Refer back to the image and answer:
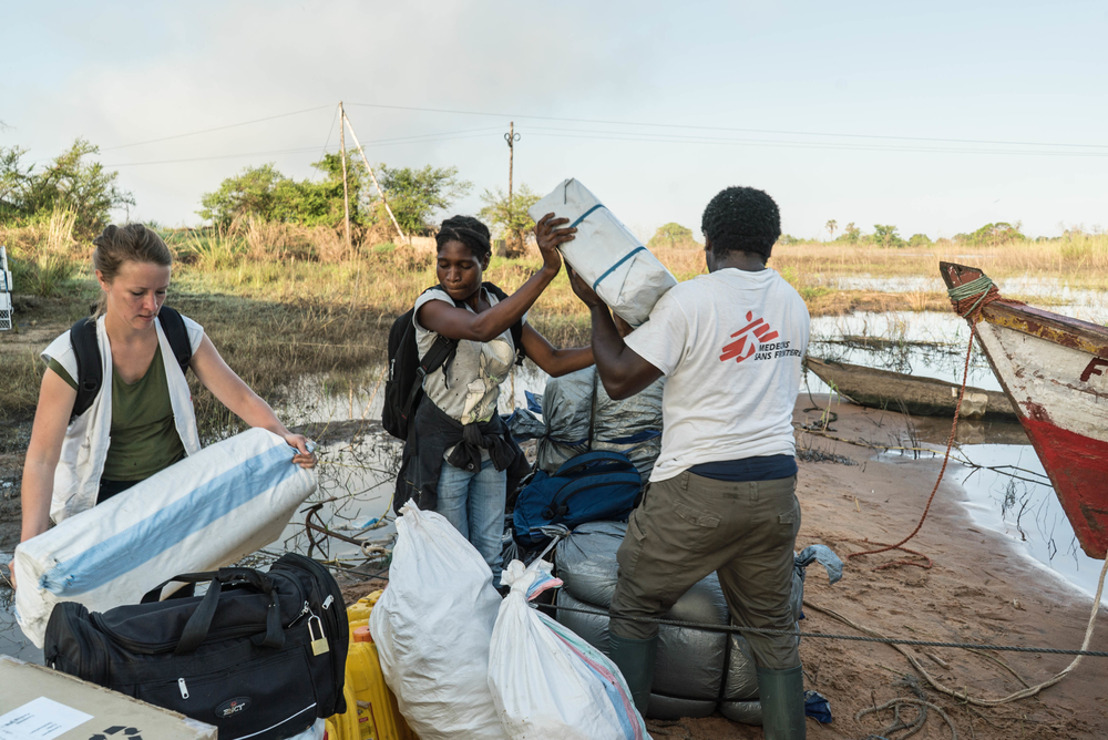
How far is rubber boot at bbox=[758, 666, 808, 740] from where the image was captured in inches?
89.0

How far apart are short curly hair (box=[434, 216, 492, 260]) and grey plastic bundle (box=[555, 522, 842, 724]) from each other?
1.21 metres

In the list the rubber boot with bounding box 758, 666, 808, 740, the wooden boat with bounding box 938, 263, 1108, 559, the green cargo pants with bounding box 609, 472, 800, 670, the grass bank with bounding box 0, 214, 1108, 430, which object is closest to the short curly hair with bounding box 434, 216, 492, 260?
the green cargo pants with bounding box 609, 472, 800, 670

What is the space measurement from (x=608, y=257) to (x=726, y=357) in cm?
44

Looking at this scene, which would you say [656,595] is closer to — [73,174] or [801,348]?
[801,348]

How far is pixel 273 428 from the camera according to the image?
2.29 meters

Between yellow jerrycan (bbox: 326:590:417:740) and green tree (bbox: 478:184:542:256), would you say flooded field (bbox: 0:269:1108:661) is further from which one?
green tree (bbox: 478:184:542:256)

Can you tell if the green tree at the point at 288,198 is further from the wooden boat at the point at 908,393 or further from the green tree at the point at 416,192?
the wooden boat at the point at 908,393

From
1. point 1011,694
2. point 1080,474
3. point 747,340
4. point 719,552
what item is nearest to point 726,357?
point 747,340

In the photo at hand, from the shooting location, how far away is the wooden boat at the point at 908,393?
8.38m

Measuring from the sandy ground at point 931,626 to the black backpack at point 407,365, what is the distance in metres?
1.44

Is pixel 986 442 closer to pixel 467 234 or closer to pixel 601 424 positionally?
pixel 601 424

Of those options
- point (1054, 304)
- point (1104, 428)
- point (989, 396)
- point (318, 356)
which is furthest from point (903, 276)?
point (1104, 428)

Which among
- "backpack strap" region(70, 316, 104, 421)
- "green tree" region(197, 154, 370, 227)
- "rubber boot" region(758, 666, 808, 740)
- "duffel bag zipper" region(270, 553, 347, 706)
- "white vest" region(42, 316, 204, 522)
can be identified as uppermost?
"green tree" region(197, 154, 370, 227)

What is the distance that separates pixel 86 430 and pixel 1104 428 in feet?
14.8
